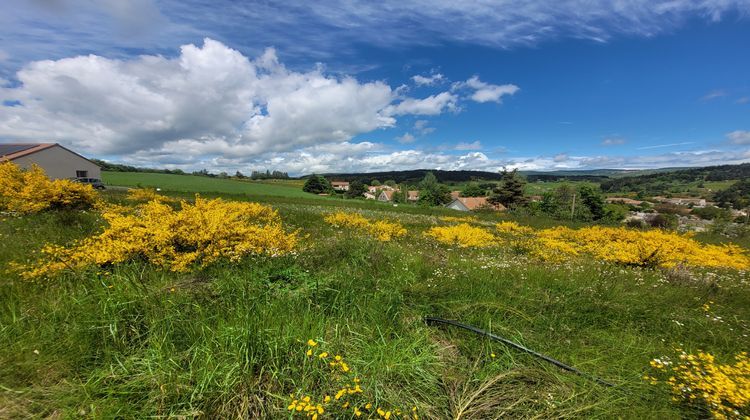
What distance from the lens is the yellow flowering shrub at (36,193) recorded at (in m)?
8.63

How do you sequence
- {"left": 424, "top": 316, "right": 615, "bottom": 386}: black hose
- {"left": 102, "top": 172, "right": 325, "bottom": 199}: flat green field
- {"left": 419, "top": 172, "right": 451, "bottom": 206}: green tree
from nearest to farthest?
{"left": 424, "top": 316, "right": 615, "bottom": 386}: black hose → {"left": 102, "top": 172, "right": 325, "bottom": 199}: flat green field → {"left": 419, "top": 172, "right": 451, "bottom": 206}: green tree

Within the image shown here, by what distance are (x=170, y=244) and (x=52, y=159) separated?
56802 millimetres

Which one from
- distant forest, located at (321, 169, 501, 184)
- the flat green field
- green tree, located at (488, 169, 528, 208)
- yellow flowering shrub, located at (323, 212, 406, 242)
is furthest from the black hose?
distant forest, located at (321, 169, 501, 184)

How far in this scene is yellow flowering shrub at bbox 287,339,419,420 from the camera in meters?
2.00

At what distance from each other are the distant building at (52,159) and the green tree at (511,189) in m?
75.8

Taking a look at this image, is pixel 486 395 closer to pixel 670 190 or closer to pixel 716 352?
pixel 716 352

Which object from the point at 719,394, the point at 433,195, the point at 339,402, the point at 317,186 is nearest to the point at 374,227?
the point at 339,402

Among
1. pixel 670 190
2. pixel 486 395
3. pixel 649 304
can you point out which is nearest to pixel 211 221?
pixel 486 395

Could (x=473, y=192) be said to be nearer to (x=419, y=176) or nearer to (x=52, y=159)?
(x=419, y=176)

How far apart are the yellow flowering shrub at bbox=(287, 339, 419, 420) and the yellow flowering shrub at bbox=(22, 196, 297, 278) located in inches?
121

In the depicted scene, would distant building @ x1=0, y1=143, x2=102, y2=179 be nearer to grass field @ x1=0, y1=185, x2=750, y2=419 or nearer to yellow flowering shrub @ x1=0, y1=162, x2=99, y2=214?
yellow flowering shrub @ x1=0, y1=162, x2=99, y2=214

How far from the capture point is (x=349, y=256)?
5629 millimetres

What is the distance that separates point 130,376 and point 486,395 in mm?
2838

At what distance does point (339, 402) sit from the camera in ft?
6.96
